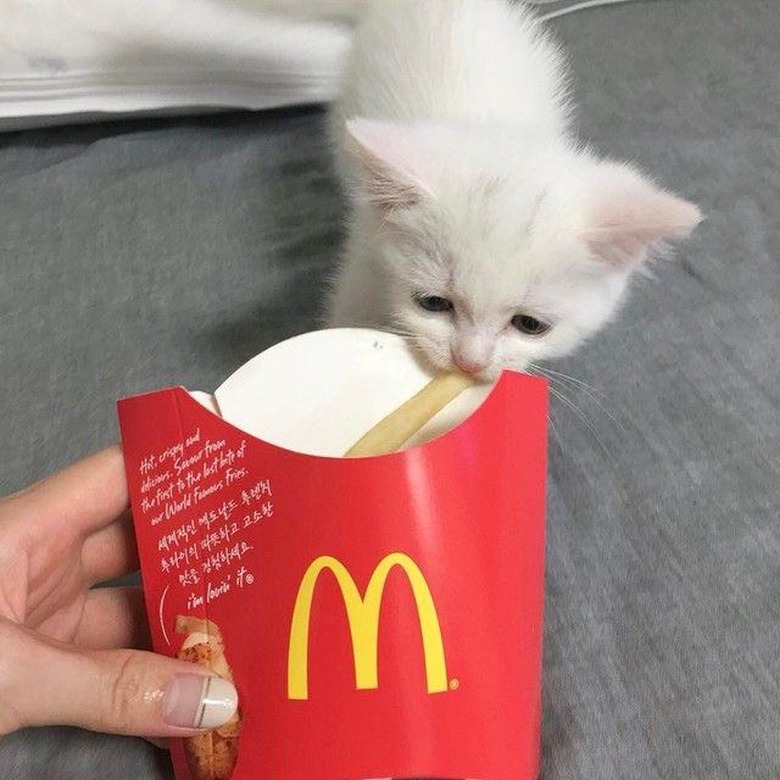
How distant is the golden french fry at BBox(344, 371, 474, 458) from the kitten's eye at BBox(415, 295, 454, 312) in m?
0.10

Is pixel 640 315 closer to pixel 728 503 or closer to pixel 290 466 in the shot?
pixel 728 503

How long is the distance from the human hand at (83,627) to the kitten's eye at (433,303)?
35 cm

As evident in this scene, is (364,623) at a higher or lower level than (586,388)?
higher

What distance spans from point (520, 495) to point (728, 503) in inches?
14.8

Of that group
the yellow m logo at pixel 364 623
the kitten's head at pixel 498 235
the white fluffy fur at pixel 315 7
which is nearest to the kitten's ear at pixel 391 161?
the kitten's head at pixel 498 235

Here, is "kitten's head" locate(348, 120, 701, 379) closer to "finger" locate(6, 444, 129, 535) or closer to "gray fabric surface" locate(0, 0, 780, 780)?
"gray fabric surface" locate(0, 0, 780, 780)

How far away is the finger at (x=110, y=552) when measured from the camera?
30.7 inches

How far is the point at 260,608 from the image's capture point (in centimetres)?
59

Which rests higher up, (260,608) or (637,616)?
(260,608)

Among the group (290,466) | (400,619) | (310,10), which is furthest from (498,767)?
(310,10)

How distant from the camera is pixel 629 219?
771 millimetres

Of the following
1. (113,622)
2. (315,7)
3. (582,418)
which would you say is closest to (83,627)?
(113,622)

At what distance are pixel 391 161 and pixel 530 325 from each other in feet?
0.74

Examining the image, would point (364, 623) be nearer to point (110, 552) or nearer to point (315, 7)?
point (110, 552)
